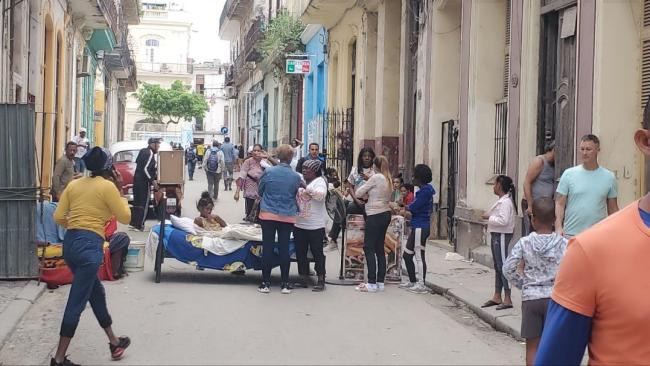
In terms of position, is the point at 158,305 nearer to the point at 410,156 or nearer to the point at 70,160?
the point at 70,160

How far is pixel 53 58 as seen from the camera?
21844 mm

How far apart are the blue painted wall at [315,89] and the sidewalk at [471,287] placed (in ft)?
48.1

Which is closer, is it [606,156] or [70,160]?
[606,156]

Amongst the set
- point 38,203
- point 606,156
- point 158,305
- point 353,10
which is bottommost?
point 158,305

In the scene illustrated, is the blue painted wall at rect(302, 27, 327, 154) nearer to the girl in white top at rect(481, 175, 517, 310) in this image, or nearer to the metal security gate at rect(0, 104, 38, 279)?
the metal security gate at rect(0, 104, 38, 279)

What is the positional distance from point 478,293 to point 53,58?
14.6 metres

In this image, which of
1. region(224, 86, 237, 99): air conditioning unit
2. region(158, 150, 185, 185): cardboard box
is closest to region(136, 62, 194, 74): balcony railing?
region(224, 86, 237, 99): air conditioning unit

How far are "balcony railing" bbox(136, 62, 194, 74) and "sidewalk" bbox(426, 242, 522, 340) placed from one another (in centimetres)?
7046

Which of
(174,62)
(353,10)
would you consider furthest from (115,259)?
(174,62)

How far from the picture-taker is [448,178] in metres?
16.4

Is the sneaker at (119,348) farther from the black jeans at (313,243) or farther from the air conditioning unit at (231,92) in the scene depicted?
the air conditioning unit at (231,92)

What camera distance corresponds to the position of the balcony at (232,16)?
52.8 meters

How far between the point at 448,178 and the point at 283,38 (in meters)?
17.7

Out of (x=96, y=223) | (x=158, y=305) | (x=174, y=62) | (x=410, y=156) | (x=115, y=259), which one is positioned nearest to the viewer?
(x=96, y=223)
